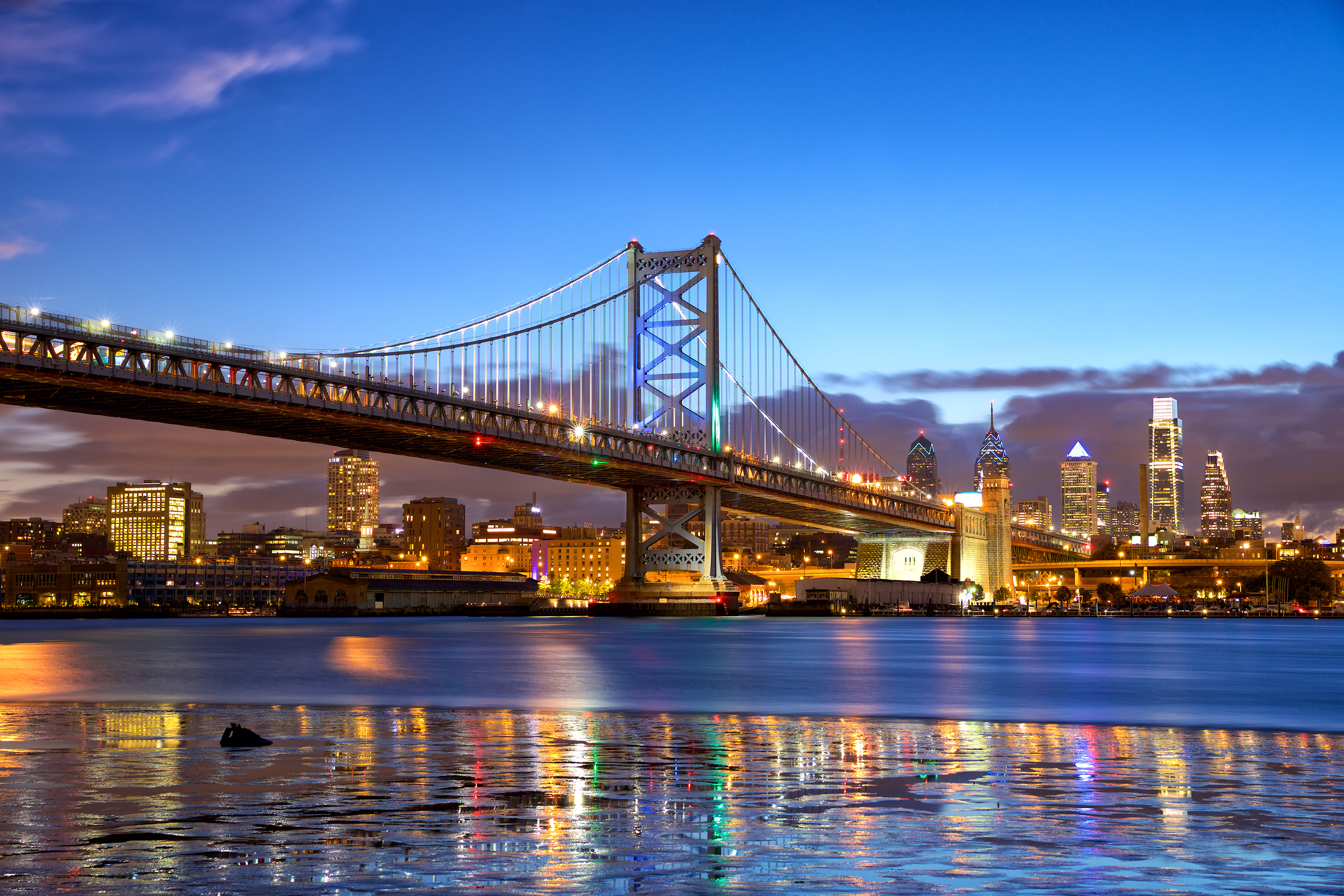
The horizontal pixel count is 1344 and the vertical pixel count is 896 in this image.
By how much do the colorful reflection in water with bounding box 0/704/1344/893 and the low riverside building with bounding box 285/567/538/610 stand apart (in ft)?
394

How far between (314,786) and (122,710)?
1131cm

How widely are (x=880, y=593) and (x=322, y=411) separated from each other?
71097 mm

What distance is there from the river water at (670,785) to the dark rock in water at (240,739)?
307 mm

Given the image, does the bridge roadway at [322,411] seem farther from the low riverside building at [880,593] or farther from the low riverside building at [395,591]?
the low riverside building at [395,591]

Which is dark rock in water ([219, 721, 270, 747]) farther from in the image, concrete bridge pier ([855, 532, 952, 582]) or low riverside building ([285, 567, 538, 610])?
low riverside building ([285, 567, 538, 610])

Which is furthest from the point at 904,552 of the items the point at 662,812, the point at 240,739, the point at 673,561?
the point at 662,812

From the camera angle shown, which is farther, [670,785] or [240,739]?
[240,739]

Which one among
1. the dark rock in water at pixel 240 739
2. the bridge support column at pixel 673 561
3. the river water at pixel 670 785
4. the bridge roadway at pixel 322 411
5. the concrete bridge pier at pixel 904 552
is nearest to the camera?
the river water at pixel 670 785

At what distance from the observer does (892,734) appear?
60.3 feet

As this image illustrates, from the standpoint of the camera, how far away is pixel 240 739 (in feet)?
50.4

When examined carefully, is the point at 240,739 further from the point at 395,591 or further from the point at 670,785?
the point at 395,591

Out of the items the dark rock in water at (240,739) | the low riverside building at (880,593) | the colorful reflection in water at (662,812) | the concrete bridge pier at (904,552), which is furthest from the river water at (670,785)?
the concrete bridge pier at (904,552)

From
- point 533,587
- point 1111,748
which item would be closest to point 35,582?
point 533,587

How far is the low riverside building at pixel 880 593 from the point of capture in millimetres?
121562
